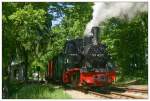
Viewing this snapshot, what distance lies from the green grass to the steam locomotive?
43 cm

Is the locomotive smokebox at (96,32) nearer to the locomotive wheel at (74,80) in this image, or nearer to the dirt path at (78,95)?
the locomotive wheel at (74,80)

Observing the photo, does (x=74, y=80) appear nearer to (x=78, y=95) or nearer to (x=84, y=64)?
(x=84, y=64)

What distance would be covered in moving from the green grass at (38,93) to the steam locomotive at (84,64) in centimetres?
43

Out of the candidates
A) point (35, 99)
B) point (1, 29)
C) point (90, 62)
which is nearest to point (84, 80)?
point (90, 62)

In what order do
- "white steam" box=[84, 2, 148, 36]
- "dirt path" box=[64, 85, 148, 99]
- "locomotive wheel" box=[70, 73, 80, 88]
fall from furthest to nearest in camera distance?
"locomotive wheel" box=[70, 73, 80, 88]
"white steam" box=[84, 2, 148, 36]
"dirt path" box=[64, 85, 148, 99]

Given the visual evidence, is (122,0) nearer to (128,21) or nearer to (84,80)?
(128,21)

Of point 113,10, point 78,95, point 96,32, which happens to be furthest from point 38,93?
point 113,10

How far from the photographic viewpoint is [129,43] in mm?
14328

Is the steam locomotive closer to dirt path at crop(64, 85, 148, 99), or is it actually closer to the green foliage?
the green foliage

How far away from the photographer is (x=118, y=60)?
1438 centimetres

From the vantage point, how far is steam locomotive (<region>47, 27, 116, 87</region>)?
14.5 m

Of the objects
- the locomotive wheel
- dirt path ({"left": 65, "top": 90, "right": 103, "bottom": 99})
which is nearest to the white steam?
the locomotive wheel

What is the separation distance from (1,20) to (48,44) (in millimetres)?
1287

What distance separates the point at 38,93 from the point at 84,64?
5.05 feet
